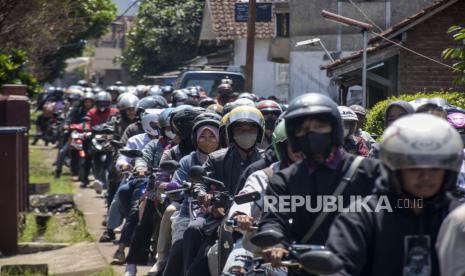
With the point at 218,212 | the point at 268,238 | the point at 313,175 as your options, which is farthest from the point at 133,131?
the point at 268,238

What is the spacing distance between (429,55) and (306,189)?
13964 millimetres

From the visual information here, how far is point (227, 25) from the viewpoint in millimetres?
38094

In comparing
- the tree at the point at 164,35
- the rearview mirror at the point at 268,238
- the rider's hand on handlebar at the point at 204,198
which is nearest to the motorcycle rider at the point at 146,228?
the rider's hand on handlebar at the point at 204,198

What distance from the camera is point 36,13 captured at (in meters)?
21.5

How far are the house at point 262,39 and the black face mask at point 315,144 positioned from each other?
26.5 metres

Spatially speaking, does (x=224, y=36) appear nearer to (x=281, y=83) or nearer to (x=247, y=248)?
(x=281, y=83)

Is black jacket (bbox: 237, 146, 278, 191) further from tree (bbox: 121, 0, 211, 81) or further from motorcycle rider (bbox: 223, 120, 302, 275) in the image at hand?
tree (bbox: 121, 0, 211, 81)

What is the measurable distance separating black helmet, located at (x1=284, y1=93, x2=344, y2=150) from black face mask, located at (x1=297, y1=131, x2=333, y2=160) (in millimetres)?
39

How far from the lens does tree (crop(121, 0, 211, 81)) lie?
46906 mm

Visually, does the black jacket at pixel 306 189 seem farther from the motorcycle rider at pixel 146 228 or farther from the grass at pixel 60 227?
the grass at pixel 60 227

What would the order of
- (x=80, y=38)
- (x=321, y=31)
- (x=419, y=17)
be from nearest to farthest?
(x=419, y=17) < (x=321, y=31) < (x=80, y=38)

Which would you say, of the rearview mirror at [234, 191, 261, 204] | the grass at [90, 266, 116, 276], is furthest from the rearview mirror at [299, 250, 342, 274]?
the grass at [90, 266, 116, 276]

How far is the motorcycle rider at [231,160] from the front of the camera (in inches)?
351

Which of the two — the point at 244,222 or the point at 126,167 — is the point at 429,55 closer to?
the point at 126,167
